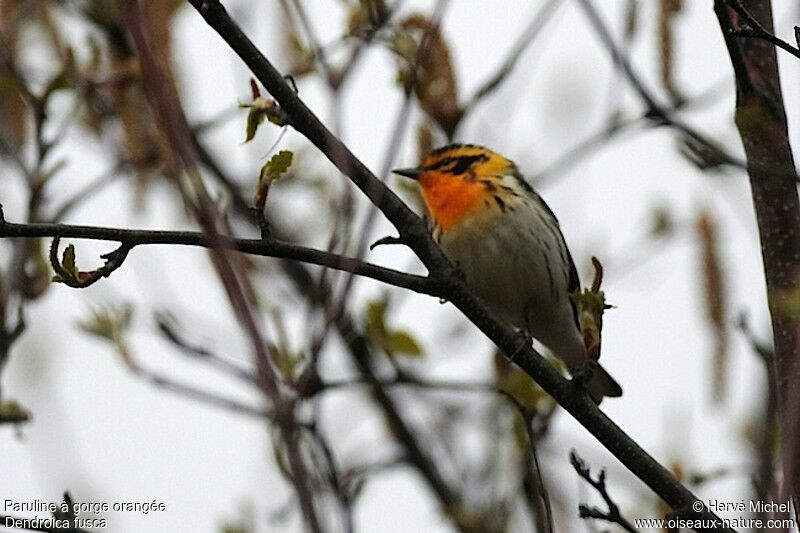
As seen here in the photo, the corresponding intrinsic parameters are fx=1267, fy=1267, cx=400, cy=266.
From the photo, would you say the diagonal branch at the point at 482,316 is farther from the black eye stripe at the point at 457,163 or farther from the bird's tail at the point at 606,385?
the black eye stripe at the point at 457,163

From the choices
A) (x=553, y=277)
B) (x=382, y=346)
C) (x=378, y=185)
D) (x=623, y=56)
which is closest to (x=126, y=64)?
(x=382, y=346)

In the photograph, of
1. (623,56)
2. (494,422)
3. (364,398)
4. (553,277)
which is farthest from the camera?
(364,398)

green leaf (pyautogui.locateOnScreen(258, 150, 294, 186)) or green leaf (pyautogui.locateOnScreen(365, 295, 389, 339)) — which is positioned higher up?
green leaf (pyautogui.locateOnScreen(365, 295, 389, 339))

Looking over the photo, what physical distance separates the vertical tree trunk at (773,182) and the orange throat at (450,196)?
60.5 inches

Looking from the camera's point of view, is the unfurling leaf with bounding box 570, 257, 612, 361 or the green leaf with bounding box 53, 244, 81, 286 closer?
the green leaf with bounding box 53, 244, 81, 286

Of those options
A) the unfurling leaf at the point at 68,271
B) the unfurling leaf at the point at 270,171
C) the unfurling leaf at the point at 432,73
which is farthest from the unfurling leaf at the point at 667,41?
the unfurling leaf at the point at 68,271

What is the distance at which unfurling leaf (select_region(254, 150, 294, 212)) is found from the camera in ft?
8.13

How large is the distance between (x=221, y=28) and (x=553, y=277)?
7.81 feet

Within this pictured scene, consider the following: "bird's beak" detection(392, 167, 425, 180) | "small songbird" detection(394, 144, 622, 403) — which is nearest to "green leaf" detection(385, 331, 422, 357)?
"small songbird" detection(394, 144, 622, 403)

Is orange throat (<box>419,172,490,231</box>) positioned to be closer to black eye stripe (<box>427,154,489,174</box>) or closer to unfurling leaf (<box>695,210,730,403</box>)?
black eye stripe (<box>427,154,489,174</box>)

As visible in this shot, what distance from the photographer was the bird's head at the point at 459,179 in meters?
4.54

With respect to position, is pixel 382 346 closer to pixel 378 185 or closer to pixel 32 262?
pixel 32 262

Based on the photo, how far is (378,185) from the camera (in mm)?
2557

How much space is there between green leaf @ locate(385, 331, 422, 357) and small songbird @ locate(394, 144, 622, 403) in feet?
0.94
